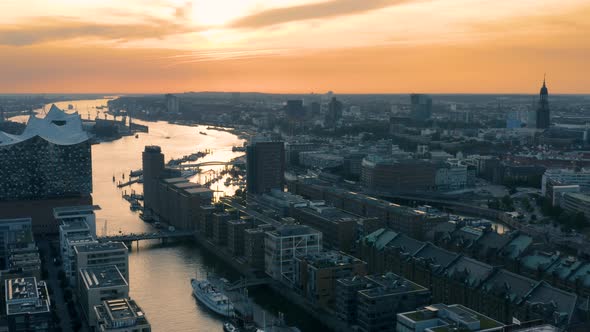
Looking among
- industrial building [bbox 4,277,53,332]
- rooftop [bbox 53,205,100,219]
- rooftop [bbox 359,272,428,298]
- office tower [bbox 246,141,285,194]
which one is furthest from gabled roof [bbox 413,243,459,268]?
office tower [bbox 246,141,285,194]

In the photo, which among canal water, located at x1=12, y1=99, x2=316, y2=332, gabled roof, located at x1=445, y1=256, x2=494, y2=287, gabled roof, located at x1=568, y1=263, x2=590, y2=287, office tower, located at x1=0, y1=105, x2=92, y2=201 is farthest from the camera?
office tower, located at x1=0, y1=105, x2=92, y2=201

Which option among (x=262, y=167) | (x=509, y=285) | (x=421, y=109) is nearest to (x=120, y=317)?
(x=509, y=285)

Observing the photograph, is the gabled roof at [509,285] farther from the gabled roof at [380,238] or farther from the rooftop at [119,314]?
the rooftop at [119,314]

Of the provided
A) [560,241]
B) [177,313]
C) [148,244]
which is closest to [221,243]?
[148,244]

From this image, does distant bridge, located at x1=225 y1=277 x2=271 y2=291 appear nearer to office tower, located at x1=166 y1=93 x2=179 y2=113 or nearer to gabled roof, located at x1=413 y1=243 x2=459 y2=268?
gabled roof, located at x1=413 y1=243 x2=459 y2=268

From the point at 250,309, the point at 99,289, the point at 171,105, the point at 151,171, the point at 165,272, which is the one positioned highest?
the point at 171,105

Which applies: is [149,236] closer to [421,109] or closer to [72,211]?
[72,211]

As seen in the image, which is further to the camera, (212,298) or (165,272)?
(165,272)
